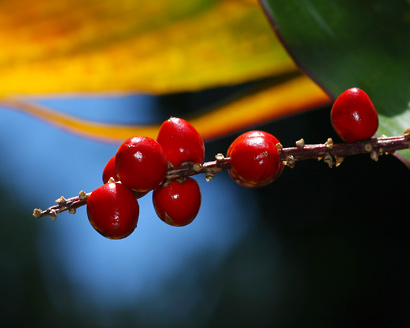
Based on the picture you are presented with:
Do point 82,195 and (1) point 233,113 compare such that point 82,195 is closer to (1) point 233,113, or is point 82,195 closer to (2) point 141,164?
(2) point 141,164

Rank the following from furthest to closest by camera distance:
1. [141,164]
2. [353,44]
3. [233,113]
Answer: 1. [233,113]
2. [353,44]
3. [141,164]

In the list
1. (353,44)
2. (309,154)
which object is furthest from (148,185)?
(353,44)

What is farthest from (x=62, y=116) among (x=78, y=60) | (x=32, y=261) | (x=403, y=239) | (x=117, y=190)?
(x=403, y=239)

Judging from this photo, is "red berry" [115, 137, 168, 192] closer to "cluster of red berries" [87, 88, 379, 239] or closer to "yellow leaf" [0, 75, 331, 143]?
"cluster of red berries" [87, 88, 379, 239]

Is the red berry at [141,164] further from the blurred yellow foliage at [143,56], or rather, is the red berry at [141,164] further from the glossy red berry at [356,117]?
the blurred yellow foliage at [143,56]

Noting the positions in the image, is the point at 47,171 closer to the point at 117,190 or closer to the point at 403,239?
the point at 117,190

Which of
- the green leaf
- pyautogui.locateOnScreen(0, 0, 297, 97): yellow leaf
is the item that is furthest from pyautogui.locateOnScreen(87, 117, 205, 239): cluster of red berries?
pyautogui.locateOnScreen(0, 0, 297, 97): yellow leaf
